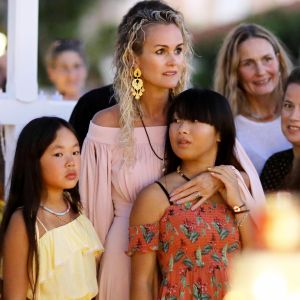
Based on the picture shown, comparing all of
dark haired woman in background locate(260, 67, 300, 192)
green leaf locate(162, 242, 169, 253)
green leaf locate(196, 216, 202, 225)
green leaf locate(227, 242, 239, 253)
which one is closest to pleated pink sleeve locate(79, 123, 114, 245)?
green leaf locate(162, 242, 169, 253)

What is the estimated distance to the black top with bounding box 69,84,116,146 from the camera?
13.1 ft

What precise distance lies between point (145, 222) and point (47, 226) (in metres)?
0.39

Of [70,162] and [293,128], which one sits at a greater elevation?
[293,128]

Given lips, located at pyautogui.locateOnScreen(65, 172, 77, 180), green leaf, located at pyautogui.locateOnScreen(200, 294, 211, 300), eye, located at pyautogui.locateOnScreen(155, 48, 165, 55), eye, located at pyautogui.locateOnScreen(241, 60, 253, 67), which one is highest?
eye, located at pyautogui.locateOnScreen(155, 48, 165, 55)

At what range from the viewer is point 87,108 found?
158 inches

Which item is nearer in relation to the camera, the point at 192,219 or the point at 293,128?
the point at 192,219

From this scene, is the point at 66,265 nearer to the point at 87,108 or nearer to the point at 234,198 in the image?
Answer: the point at 234,198

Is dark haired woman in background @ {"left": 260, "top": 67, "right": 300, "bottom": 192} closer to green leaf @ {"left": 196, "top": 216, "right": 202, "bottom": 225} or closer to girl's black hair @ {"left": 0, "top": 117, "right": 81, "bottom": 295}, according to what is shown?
green leaf @ {"left": 196, "top": 216, "right": 202, "bottom": 225}

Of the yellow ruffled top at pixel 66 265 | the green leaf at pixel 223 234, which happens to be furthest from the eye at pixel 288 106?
the yellow ruffled top at pixel 66 265

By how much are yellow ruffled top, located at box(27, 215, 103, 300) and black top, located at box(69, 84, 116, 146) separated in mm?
703

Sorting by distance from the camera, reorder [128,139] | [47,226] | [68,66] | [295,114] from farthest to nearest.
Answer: [68,66] < [295,114] < [128,139] < [47,226]

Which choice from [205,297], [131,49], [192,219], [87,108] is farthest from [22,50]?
[205,297]

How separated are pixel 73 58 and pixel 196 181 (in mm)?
3008

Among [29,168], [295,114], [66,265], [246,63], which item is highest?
[246,63]
